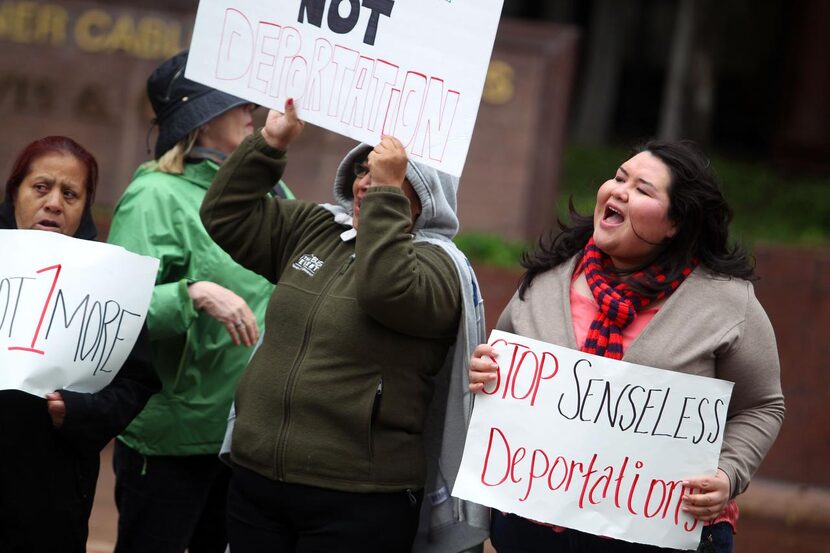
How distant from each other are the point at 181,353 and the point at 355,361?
36.4 inches

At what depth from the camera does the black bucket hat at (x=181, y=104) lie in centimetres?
409

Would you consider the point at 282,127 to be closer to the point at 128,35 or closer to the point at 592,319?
the point at 592,319

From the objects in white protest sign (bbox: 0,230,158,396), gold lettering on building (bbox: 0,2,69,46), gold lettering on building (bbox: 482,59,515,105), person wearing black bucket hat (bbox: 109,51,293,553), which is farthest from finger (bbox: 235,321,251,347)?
gold lettering on building (bbox: 0,2,69,46)

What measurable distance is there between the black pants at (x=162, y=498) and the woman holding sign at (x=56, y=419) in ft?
1.29

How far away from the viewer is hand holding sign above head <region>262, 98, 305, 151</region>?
3.46 meters

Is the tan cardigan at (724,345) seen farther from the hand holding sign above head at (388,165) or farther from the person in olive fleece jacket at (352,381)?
the hand holding sign above head at (388,165)

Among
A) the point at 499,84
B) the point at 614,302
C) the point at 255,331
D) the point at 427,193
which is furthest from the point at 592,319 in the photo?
the point at 499,84

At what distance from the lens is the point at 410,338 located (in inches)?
131

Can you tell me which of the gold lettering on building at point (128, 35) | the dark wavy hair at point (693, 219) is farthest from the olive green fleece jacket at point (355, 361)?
the gold lettering on building at point (128, 35)

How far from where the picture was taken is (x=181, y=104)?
4117mm

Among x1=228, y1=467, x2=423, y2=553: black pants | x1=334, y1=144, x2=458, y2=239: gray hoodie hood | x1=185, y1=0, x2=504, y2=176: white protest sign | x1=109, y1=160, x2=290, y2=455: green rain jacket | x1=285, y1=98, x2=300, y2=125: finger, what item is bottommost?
x1=228, y1=467, x2=423, y2=553: black pants

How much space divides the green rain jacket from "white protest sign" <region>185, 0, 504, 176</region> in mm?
566

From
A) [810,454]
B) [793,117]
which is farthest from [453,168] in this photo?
[793,117]

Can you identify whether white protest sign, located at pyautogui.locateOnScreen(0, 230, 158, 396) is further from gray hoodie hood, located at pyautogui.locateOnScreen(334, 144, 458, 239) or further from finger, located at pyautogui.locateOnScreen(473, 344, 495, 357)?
finger, located at pyautogui.locateOnScreen(473, 344, 495, 357)
